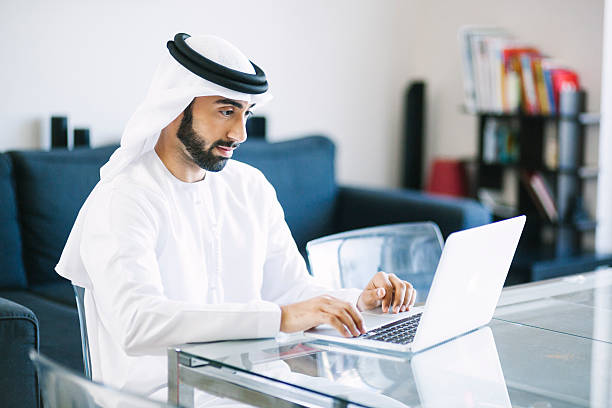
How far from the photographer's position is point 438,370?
1329 millimetres

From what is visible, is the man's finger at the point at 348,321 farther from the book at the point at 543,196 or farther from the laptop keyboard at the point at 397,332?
the book at the point at 543,196

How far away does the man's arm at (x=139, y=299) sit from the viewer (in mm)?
1464

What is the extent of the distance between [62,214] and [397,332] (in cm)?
189

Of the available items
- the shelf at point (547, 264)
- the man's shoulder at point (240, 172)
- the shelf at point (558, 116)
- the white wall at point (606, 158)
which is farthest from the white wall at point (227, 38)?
the man's shoulder at point (240, 172)

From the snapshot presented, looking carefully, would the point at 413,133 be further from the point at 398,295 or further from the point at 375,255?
the point at 398,295

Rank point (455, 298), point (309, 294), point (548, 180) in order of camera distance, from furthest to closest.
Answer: point (548, 180) → point (309, 294) → point (455, 298)

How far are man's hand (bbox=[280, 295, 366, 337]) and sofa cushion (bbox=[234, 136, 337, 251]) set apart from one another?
84.3 inches

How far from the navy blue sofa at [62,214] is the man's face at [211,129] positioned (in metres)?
0.66

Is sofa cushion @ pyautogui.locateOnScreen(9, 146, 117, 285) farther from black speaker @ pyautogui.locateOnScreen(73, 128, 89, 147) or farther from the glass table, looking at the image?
the glass table

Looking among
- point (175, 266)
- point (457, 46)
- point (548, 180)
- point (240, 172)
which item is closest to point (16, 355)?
point (175, 266)

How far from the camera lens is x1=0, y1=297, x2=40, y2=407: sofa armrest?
6.83 ft

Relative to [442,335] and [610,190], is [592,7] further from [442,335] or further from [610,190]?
[442,335]

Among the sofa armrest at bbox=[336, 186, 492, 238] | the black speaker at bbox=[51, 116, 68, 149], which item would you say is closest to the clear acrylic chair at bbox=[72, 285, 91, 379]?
the black speaker at bbox=[51, 116, 68, 149]

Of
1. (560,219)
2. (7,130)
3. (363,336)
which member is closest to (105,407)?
(363,336)
